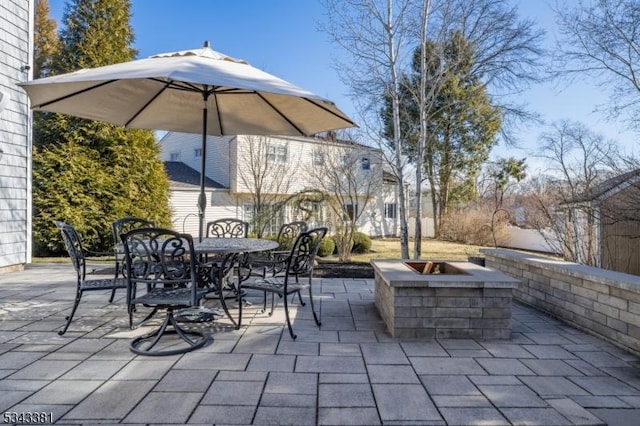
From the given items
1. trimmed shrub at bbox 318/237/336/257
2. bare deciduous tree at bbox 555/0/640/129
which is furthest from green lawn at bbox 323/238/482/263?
bare deciduous tree at bbox 555/0/640/129

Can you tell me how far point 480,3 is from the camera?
756 centimetres

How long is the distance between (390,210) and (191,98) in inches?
681

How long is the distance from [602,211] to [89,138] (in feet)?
35.3

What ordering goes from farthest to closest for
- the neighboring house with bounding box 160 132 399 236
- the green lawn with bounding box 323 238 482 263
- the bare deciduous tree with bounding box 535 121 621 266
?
the neighboring house with bounding box 160 132 399 236
the green lawn with bounding box 323 238 482 263
the bare deciduous tree with bounding box 535 121 621 266

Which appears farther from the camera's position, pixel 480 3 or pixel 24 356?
pixel 480 3

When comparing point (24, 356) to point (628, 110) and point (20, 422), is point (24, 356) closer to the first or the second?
point (20, 422)

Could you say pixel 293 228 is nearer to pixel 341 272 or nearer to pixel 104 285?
pixel 341 272

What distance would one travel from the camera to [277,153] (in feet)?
50.3

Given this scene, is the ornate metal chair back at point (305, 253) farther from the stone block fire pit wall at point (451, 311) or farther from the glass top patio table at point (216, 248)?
the stone block fire pit wall at point (451, 311)

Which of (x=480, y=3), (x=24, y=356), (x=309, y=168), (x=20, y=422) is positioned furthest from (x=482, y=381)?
(x=309, y=168)

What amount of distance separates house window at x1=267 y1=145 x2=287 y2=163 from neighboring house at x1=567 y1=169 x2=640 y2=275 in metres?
10.5

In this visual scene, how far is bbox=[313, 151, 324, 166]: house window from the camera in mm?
14504

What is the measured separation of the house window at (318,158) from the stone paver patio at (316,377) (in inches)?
435

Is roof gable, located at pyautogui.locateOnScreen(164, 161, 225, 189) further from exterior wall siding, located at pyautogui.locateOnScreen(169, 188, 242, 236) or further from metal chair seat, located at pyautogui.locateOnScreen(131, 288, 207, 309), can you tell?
metal chair seat, located at pyautogui.locateOnScreen(131, 288, 207, 309)
